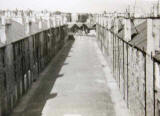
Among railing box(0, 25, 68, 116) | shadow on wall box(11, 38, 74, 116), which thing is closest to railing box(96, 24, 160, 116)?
shadow on wall box(11, 38, 74, 116)

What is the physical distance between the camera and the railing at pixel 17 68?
59.6 ft

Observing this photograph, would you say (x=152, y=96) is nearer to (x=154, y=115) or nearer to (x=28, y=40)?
(x=154, y=115)

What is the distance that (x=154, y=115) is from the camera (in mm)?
11945

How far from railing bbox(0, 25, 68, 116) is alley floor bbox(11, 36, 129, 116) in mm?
693

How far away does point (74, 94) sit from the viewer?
901 inches

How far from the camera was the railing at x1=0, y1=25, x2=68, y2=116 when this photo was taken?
18159 millimetres

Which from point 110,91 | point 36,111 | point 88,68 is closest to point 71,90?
point 110,91

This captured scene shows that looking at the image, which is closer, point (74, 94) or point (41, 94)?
point (74, 94)

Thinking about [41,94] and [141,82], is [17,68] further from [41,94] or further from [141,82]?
[141,82]

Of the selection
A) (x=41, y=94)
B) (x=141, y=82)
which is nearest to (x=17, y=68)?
(x=41, y=94)

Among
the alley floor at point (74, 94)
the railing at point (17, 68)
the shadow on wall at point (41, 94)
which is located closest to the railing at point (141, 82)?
the alley floor at point (74, 94)

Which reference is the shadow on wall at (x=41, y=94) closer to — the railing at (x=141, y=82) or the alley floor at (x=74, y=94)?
the alley floor at (x=74, y=94)

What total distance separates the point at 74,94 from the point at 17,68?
4882 mm

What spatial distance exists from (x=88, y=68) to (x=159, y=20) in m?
21.1
